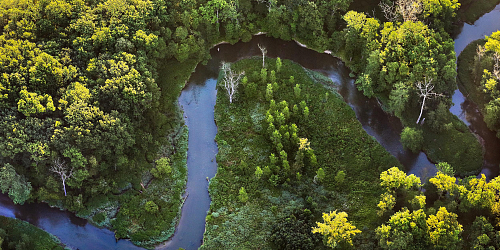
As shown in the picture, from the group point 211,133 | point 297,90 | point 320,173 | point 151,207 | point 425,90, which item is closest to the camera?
point 151,207

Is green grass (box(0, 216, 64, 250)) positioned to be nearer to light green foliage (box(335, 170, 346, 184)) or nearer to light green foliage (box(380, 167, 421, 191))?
light green foliage (box(335, 170, 346, 184))

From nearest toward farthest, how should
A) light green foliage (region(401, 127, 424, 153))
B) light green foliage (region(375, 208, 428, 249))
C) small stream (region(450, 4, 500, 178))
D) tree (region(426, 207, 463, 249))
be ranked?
tree (region(426, 207, 463, 249)) < light green foliage (region(375, 208, 428, 249)) < light green foliage (region(401, 127, 424, 153)) < small stream (region(450, 4, 500, 178))

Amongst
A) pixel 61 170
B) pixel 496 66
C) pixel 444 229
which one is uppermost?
pixel 496 66

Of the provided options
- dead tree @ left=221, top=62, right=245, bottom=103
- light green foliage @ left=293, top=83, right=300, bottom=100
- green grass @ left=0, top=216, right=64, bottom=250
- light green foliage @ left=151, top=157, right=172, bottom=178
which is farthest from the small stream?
green grass @ left=0, top=216, right=64, bottom=250

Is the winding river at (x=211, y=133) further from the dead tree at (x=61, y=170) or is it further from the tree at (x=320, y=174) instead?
the tree at (x=320, y=174)

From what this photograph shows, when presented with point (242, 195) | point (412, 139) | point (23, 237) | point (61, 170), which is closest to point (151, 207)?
point (242, 195)

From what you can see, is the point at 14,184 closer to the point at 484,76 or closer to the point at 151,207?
the point at 151,207
